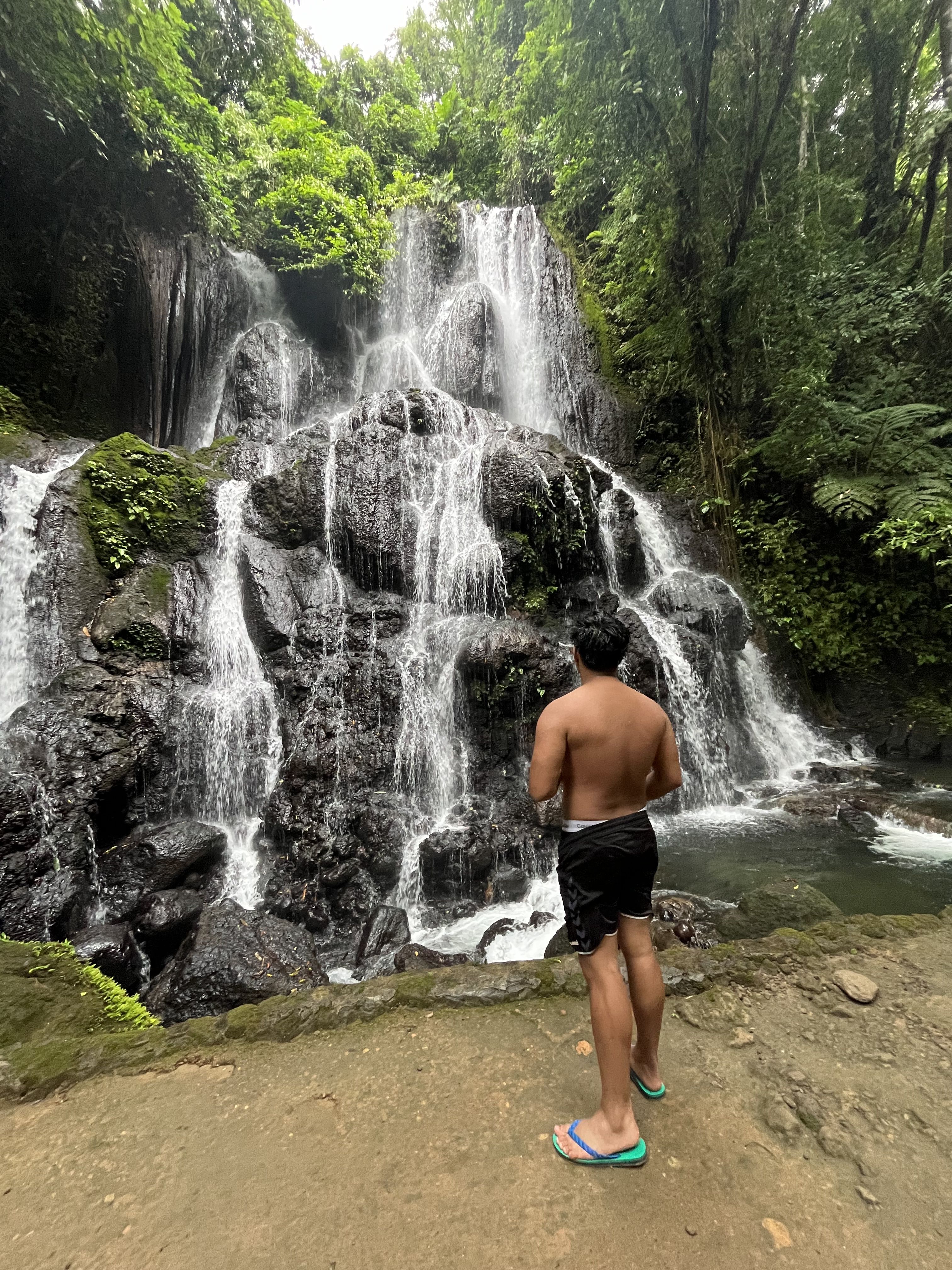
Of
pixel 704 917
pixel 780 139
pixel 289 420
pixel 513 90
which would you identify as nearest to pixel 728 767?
pixel 704 917

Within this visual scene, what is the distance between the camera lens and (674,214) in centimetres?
902

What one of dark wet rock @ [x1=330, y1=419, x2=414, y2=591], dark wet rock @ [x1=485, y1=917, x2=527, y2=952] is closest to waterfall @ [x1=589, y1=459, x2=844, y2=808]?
dark wet rock @ [x1=485, y1=917, x2=527, y2=952]

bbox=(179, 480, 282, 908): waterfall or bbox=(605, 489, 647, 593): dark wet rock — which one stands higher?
bbox=(605, 489, 647, 593): dark wet rock

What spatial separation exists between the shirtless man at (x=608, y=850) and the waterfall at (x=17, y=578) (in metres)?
7.21

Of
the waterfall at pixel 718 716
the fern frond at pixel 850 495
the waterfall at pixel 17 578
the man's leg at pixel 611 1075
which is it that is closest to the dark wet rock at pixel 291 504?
the waterfall at pixel 17 578

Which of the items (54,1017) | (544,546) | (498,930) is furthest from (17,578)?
(498,930)

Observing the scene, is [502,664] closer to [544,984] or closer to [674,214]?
[544,984]

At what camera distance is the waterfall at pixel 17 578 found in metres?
6.42

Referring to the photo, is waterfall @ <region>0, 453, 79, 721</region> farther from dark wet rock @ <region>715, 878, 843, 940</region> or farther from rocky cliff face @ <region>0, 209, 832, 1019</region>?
dark wet rock @ <region>715, 878, 843, 940</region>

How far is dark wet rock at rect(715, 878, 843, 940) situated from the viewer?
338 centimetres

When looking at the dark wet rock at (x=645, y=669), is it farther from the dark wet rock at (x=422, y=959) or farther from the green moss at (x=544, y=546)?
the dark wet rock at (x=422, y=959)

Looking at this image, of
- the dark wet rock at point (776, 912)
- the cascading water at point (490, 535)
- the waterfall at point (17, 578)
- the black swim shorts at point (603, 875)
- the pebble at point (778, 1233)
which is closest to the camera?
the pebble at point (778, 1233)

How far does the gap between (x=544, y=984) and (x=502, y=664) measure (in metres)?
4.44

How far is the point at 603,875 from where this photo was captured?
1.85m
